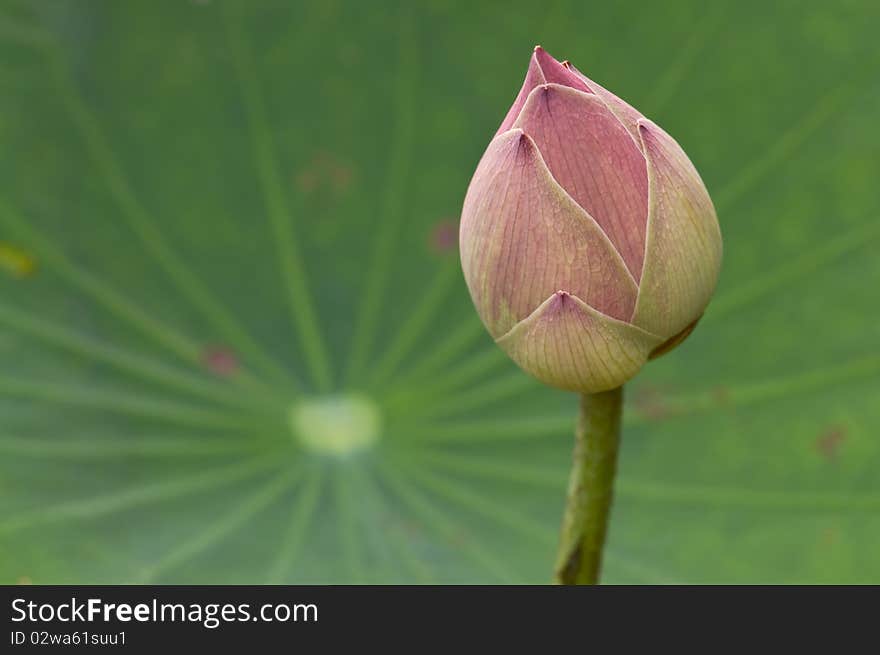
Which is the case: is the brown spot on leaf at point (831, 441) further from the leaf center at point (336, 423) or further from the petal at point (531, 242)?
the petal at point (531, 242)

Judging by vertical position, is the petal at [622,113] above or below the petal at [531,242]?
above

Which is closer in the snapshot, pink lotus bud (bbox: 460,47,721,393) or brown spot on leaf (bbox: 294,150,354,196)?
pink lotus bud (bbox: 460,47,721,393)

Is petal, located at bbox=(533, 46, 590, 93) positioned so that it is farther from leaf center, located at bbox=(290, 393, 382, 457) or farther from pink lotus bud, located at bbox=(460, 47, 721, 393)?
leaf center, located at bbox=(290, 393, 382, 457)

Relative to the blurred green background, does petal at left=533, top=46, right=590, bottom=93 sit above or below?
below

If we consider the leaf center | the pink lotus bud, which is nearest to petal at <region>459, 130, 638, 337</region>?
the pink lotus bud

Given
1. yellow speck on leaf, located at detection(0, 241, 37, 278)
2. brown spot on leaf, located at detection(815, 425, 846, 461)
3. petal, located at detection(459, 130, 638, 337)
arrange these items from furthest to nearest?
1. yellow speck on leaf, located at detection(0, 241, 37, 278)
2. brown spot on leaf, located at detection(815, 425, 846, 461)
3. petal, located at detection(459, 130, 638, 337)

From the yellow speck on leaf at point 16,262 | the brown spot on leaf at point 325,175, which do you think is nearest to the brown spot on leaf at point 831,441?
the brown spot on leaf at point 325,175

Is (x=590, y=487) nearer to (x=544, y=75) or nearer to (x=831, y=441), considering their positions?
(x=544, y=75)
